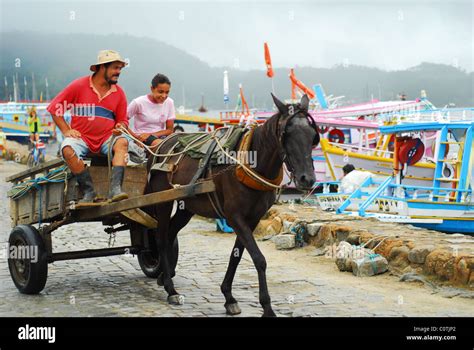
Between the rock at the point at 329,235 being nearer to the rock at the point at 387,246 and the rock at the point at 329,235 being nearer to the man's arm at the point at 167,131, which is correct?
the rock at the point at 387,246

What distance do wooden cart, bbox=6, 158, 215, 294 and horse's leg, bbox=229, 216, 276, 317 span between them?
776 millimetres

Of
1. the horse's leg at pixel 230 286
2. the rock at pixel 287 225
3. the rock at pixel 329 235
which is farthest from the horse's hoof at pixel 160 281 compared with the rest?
the rock at pixel 287 225

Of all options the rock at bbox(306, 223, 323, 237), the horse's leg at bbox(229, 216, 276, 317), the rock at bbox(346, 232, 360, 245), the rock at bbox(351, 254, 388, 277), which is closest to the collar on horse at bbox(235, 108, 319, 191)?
the horse's leg at bbox(229, 216, 276, 317)

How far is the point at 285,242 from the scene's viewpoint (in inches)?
452

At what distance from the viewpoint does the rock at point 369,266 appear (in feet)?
30.3

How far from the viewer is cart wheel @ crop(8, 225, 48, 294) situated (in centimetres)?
799

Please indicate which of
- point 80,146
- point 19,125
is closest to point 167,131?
point 80,146

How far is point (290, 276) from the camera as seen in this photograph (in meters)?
9.32

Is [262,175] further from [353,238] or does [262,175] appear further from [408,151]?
[408,151]

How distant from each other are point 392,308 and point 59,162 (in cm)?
426

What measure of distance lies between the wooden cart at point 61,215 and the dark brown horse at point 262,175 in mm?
449

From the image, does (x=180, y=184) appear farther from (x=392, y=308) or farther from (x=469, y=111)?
(x=469, y=111)
